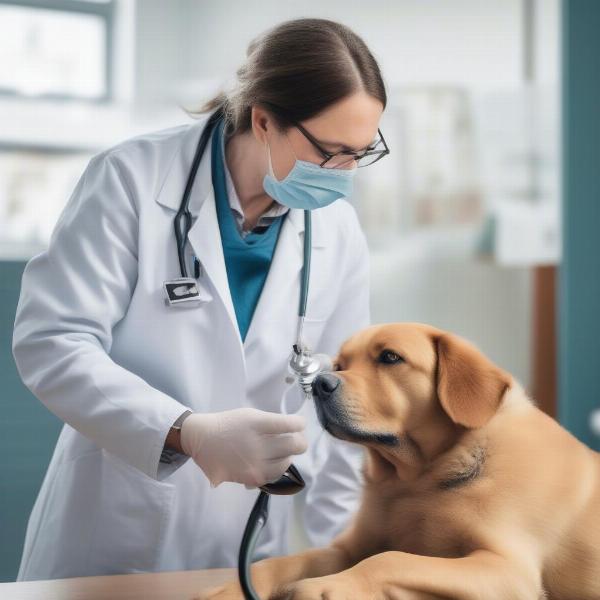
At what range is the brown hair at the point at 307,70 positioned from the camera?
1.15 m

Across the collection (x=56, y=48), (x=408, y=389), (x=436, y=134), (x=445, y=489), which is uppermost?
(x=56, y=48)

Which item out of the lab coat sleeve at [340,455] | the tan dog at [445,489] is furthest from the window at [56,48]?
the tan dog at [445,489]

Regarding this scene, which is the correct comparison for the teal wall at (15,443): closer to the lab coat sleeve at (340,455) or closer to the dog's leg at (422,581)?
the lab coat sleeve at (340,455)

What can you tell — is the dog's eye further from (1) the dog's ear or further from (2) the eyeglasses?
(2) the eyeglasses

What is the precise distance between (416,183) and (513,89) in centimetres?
55

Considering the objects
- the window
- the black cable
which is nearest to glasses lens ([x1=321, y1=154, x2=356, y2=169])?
the black cable

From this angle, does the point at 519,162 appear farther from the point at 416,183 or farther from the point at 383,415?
the point at 383,415

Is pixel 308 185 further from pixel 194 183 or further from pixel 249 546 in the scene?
pixel 249 546

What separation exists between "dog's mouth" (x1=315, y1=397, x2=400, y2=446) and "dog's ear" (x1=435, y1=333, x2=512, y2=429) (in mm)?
87

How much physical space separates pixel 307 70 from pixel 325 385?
18.1 inches

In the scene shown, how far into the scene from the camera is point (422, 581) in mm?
828

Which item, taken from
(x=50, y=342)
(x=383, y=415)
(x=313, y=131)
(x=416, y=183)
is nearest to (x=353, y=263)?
(x=313, y=131)

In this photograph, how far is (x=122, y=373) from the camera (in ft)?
3.61

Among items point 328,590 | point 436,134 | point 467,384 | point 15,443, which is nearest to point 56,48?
point 436,134
